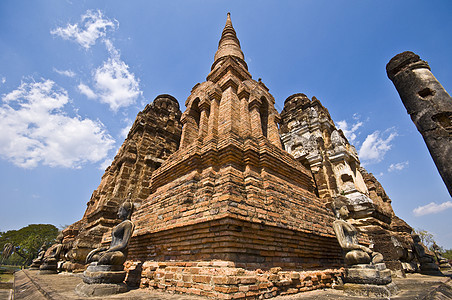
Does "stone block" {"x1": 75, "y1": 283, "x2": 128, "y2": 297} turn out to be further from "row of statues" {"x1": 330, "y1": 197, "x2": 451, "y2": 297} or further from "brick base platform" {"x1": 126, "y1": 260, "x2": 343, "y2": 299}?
"row of statues" {"x1": 330, "y1": 197, "x2": 451, "y2": 297}

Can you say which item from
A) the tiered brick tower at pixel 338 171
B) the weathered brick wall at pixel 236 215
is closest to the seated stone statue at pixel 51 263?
the weathered brick wall at pixel 236 215

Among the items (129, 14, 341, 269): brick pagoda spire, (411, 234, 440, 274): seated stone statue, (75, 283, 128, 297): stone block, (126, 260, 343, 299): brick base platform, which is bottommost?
(75, 283, 128, 297): stone block

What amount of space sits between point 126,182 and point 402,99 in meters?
10.6

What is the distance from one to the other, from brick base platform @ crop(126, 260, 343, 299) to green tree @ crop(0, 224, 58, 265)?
4241cm

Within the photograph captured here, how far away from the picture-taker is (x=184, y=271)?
3680mm

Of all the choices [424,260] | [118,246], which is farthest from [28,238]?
[424,260]

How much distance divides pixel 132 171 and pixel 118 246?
646cm

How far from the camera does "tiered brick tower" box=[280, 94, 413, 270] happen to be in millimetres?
6996

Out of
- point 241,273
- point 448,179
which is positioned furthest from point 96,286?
point 448,179

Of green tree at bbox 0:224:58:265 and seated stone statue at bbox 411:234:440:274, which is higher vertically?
green tree at bbox 0:224:58:265

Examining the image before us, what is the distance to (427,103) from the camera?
4371mm

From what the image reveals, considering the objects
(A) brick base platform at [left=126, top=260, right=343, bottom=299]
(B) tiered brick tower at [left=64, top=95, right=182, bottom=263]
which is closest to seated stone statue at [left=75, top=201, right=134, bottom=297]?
(A) brick base platform at [left=126, top=260, right=343, bottom=299]

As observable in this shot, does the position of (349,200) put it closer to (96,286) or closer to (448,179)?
(448,179)

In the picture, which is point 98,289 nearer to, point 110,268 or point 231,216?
point 110,268
